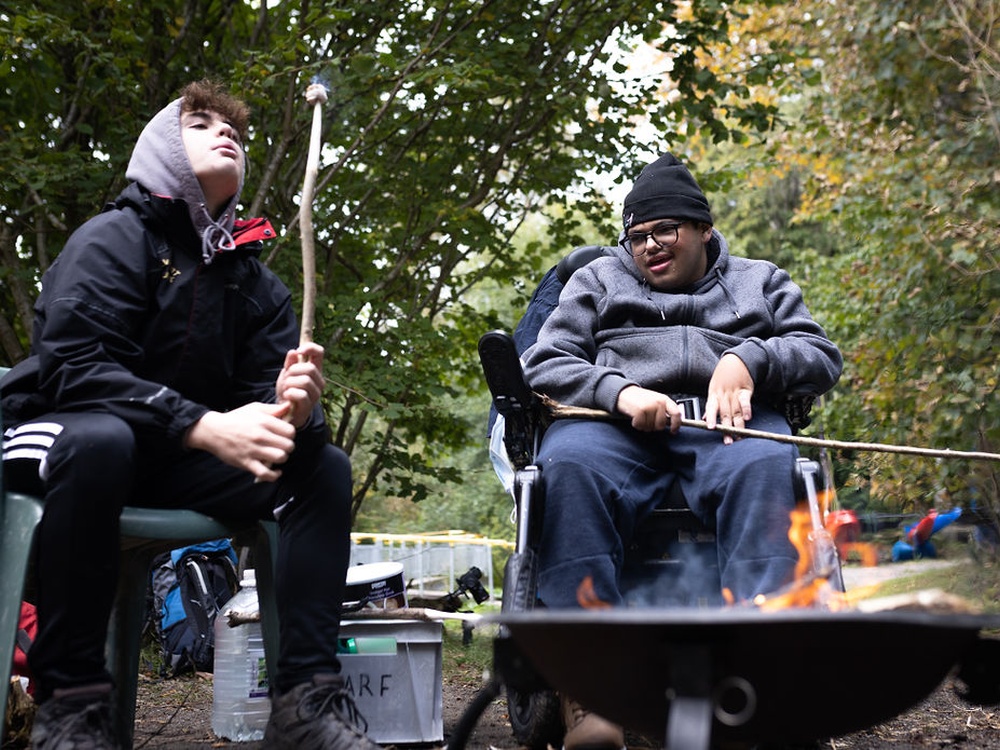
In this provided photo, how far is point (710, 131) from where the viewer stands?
564 cm

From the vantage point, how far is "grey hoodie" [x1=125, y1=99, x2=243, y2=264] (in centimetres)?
237

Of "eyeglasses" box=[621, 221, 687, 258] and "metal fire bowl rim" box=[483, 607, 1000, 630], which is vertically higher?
"eyeglasses" box=[621, 221, 687, 258]

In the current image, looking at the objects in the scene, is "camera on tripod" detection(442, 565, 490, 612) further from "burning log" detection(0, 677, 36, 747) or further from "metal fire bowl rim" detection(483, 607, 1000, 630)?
"metal fire bowl rim" detection(483, 607, 1000, 630)

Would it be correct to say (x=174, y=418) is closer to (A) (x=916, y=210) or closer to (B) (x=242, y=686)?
(B) (x=242, y=686)

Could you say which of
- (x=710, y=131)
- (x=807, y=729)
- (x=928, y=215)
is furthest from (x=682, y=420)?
(x=928, y=215)

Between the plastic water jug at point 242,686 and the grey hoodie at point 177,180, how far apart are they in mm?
988

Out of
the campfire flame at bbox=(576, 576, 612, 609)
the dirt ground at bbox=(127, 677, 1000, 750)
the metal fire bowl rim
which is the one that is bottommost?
the dirt ground at bbox=(127, 677, 1000, 750)

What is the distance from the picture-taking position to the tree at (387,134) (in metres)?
4.57

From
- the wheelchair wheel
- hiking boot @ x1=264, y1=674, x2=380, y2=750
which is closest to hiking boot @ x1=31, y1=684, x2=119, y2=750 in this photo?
hiking boot @ x1=264, y1=674, x2=380, y2=750

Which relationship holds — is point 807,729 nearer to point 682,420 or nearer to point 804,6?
point 682,420

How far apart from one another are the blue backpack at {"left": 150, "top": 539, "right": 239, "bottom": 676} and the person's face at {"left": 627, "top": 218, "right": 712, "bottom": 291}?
2.34 meters

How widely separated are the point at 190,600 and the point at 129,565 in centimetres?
213

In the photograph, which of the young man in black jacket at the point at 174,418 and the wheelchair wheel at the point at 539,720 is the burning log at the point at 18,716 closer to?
the young man in black jacket at the point at 174,418

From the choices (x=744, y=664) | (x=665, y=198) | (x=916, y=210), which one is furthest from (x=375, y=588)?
(x=916, y=210)
